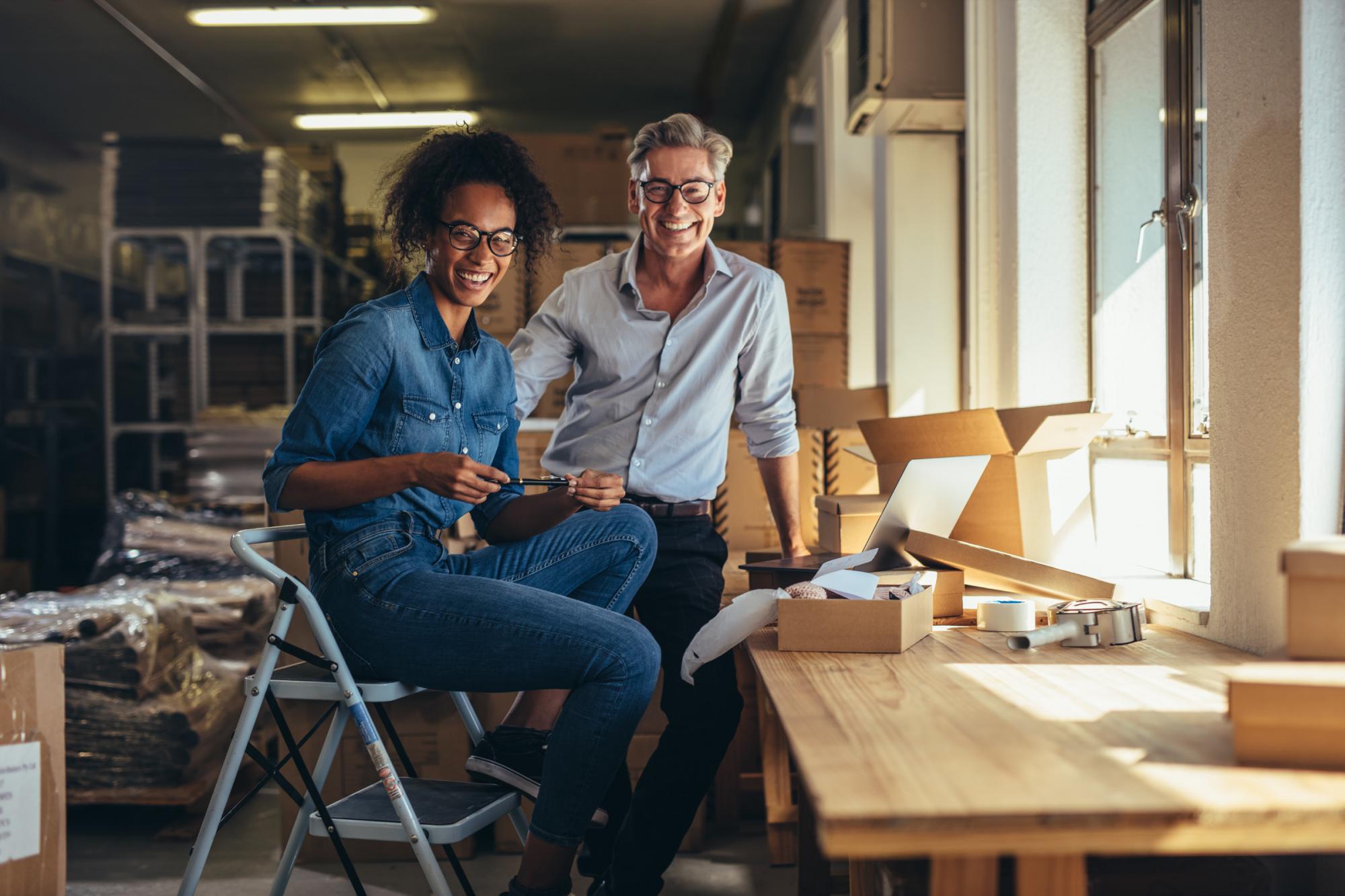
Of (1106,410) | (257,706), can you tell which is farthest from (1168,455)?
(257,706)

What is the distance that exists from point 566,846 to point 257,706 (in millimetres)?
586

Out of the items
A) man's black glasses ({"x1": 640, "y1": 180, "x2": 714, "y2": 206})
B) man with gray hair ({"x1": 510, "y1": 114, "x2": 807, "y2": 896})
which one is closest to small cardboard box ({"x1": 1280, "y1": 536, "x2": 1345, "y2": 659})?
man with gray hair ({"x1": 510, "y1": 114, "x2": 807, "y2": 896})

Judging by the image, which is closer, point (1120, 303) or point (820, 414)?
point (1120, 303)

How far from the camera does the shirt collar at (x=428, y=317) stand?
1872mm

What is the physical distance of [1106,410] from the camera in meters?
2.78

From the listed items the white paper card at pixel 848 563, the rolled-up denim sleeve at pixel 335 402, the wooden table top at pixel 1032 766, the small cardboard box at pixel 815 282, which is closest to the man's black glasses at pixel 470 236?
the rolled-up denim sleeve at pixel 335 402

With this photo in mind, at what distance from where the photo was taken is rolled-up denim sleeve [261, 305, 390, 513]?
5.63 ft

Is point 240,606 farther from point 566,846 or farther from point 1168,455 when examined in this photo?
point 1168,455

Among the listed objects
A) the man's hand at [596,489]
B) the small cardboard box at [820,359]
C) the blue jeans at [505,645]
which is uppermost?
the small cardboard box at [820,359]

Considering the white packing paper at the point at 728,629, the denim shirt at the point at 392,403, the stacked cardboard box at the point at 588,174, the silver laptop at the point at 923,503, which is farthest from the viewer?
the stacked cardboard box at the point at 588,174

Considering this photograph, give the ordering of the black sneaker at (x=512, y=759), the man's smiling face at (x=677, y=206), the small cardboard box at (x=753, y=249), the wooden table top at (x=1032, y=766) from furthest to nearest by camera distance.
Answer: the small cardboard box at (x=753, y=249), the man's smiling face at (x=677, y=206), the black sneaker at (x=512, y=759), the wooden table top at (x=1032, y=766)

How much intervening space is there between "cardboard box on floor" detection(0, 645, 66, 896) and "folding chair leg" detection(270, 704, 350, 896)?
1.17 ft

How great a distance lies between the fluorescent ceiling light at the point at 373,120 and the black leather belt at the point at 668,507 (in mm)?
6737

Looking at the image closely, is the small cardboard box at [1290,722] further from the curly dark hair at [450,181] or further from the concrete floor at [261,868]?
the concrete floor at [261,868]
